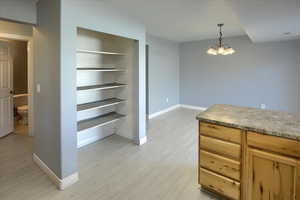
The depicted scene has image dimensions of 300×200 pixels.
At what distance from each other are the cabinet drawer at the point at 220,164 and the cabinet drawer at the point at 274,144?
11.8 inches

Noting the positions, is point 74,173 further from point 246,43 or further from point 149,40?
point 246,43

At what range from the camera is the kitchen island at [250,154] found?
160 cm

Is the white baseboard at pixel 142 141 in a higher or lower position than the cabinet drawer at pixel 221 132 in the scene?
lower

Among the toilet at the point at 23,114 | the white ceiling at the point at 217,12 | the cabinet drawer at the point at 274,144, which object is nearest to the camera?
the cabinet drawer at the point at 274,144

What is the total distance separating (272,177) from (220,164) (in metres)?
0.47

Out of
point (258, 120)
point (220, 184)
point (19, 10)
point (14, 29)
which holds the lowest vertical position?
point (220, 184)

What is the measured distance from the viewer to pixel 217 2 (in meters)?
2.75

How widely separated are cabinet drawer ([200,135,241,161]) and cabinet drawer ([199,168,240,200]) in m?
0.27

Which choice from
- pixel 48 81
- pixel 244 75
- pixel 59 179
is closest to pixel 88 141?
pixel 59 179

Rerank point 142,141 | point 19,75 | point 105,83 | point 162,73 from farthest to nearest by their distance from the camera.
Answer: point 162,73, point 19,75, point 105,83, point 142,141

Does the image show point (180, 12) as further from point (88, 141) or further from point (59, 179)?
point (59, 179)

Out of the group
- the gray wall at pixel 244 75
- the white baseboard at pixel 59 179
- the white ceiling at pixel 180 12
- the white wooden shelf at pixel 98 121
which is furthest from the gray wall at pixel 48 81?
the gray wall at pixel 244 75

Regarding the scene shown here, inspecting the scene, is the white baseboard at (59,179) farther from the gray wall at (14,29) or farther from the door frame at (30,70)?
the gray wall at (14,29)

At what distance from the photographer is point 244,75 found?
19.1 feet
